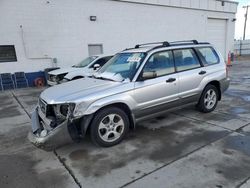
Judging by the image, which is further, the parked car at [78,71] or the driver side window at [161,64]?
the parked car at [78,71]

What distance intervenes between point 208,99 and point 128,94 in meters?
2.45

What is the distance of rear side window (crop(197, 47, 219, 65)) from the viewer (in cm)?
481

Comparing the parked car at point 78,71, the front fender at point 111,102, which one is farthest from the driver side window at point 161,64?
the parked car at point 78,71

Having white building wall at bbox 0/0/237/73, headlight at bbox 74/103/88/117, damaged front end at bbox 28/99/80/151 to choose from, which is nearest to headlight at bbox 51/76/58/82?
white building wall at bbox 0/0/237/73

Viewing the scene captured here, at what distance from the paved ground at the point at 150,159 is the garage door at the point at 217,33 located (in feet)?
51.4

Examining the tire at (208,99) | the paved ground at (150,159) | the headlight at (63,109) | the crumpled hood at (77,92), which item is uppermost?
the crumpled hood at (77,92)

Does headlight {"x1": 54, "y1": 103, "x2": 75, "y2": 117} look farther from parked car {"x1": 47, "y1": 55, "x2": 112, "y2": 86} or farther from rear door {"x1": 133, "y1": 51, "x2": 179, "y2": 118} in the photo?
parked car {"x1": 47, "y1": 55, "x2": 112, "y2": 86}

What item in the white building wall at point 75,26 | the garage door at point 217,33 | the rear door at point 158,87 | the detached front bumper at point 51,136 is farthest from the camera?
the garage door at point 217,33

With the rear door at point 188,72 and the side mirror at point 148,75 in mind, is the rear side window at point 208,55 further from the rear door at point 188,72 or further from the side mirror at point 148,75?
the side mirror at point 148,75

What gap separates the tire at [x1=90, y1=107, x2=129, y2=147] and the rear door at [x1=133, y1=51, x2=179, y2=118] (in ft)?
1.15

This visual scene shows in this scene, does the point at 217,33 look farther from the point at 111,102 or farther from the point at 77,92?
the point at 77,92

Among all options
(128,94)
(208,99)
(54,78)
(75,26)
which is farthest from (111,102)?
(75,26)

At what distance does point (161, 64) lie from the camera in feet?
13.5

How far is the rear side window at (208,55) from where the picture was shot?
481cm
